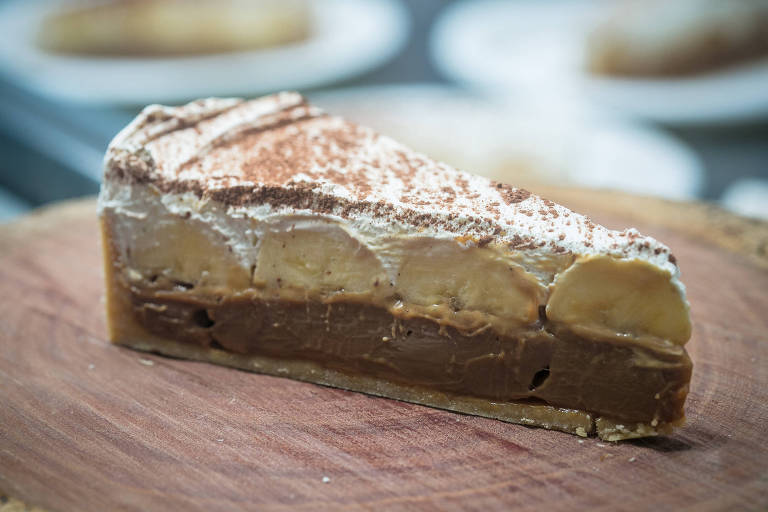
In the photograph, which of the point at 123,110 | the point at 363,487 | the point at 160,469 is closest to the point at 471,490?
the point at 363,487

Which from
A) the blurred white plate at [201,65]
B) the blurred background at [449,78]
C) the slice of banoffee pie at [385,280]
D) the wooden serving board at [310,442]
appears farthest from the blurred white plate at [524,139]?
the slice of banoffee pie at [385,280]

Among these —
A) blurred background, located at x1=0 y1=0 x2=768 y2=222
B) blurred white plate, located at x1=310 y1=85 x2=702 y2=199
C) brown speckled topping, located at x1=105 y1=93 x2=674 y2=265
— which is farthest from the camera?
blurred background, located at x1=0 y1=0 x2=768 y2=222

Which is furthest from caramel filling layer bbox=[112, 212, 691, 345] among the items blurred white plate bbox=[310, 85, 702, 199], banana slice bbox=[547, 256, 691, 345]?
blurred white plate bbox=[310, 85, 702, 199]

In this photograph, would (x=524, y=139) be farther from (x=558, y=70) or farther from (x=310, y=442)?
(x=310, y=442)

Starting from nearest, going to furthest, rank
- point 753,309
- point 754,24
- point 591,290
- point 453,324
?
1. point 591,290
2. point 453,324
3. point 753,309
4. point 754,24

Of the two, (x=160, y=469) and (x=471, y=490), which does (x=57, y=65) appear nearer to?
(x=160, y=469)

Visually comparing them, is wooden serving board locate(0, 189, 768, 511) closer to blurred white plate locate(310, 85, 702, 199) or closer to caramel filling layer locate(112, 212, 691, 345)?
caramel filling layer locate(112, 212, 691, 345)

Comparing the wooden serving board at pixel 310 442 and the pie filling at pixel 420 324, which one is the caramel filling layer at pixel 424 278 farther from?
the wooden serving board at pixel 310 442

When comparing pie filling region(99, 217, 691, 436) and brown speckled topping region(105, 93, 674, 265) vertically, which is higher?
brown speckled topping region(105, 93, 674, 265)
